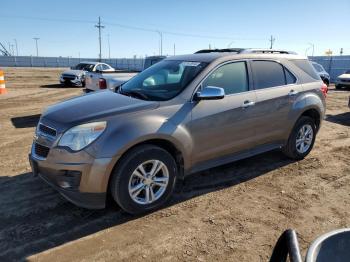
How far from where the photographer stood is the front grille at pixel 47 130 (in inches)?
153

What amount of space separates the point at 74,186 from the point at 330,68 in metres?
31.5

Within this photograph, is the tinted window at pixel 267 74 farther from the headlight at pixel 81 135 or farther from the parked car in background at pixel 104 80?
the parked car in background at pixel 104 80

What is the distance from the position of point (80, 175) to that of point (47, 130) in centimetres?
75

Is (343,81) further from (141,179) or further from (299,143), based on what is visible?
(141,179)

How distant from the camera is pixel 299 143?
605cm

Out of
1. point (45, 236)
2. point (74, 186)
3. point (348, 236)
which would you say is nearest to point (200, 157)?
point (74, 186)

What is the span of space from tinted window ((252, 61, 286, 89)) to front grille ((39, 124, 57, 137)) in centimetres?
294

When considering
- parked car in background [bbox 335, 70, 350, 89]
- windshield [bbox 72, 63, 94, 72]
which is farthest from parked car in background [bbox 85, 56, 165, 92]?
parked car in background [bbox 335, 70, 350, 89]

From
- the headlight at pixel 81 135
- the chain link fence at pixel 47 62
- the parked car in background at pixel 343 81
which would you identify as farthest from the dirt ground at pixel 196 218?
the chain link fence at pixel 47 62

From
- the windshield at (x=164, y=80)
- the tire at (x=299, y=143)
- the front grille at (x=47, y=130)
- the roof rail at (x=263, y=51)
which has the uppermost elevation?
the roof rail at (x=263, y=51)

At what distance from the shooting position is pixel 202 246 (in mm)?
3482

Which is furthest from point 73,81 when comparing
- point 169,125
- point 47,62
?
point 47,62

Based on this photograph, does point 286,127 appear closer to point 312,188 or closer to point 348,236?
point 312,188

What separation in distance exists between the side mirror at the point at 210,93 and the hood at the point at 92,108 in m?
0.56
